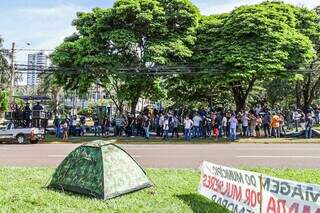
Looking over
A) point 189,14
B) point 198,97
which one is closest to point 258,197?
point 189,14

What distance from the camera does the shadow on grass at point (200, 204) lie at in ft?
27.3

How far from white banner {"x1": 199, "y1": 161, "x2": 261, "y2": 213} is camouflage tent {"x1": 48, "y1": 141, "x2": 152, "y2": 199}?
159 cm

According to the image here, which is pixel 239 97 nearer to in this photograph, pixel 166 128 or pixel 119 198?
pixel 166 128

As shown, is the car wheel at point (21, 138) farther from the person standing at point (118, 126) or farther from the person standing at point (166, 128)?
the person standing at point (166, 128)

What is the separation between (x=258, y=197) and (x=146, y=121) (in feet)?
67.9

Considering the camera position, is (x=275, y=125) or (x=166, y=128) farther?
(x=166, y=128)

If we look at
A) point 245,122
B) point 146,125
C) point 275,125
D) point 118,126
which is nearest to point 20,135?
point 118,126

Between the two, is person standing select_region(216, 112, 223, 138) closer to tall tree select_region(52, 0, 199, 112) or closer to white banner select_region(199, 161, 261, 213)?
tall tree select_region(52, 0, 199, 112)

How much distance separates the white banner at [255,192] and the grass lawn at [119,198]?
28 centimetres

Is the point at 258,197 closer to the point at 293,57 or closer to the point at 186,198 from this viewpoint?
the point at 186,198

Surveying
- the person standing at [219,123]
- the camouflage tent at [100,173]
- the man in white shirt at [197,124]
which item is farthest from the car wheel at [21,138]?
the camouflage tent at [100,173]

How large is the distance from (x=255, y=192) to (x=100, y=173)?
3550 mm

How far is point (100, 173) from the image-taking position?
9539 mm

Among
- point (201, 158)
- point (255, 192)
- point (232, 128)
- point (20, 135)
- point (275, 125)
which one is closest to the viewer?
point (255, 192)
